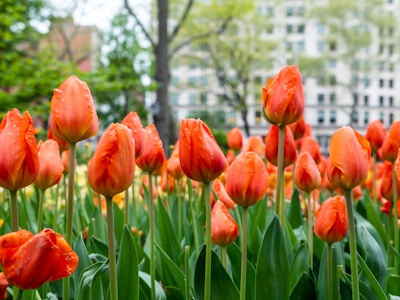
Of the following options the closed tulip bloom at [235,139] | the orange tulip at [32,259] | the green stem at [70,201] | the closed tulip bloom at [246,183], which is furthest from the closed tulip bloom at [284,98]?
the closed tulip bloom at [235,139]

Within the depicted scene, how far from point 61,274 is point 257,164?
37 centimetres

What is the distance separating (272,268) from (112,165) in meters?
0.31

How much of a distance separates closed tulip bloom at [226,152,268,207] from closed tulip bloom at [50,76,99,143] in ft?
0.77

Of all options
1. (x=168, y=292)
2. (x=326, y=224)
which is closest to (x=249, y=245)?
(x=168, y=292)

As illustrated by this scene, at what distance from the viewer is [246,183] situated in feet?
2.79

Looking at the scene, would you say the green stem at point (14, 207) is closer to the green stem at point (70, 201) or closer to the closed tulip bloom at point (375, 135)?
the green stem at point (70, 201)

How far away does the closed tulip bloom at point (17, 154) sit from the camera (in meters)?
0.74

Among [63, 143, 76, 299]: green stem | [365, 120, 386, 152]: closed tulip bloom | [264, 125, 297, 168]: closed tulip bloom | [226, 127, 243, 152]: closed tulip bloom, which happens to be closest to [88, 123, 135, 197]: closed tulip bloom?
[63, 143, 76, 299]: green stem

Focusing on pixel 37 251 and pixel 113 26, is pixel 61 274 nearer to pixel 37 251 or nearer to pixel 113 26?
pixel 37 251

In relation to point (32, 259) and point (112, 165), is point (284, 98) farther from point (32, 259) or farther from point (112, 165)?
point (32, 259)

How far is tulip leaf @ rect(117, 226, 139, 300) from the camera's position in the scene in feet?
2.79

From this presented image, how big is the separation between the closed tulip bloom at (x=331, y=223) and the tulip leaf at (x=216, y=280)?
0.17 meters

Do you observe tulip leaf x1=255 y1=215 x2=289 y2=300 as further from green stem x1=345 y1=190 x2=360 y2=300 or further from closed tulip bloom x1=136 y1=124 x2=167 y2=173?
closed tulip bloom x1=136 y1=124 x2=167 y2=173

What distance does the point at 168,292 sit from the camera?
115cm
